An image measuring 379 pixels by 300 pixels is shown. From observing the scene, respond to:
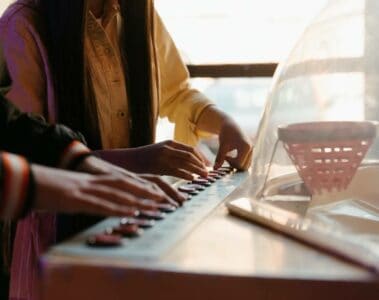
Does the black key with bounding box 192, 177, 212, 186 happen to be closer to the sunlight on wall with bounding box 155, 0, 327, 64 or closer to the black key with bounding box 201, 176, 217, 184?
the black key with bounding box 201, 176, 217, 184

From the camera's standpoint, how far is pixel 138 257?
1.50 ft

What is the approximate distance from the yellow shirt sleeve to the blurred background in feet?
1.06

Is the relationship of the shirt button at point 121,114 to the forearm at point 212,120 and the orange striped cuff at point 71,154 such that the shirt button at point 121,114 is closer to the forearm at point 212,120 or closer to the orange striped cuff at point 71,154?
the forearm at point 212,120

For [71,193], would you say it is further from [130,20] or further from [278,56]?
[278,56]

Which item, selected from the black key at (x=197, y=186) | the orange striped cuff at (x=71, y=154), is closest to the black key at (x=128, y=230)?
the orange striped cuff at (x=71, y=154)

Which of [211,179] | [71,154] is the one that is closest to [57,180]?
[71,154]

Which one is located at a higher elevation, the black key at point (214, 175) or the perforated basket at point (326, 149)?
the perforated basket at point (326, 149)

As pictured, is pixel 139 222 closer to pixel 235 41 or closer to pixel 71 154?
pixel 71 154

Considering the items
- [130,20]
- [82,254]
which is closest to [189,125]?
[130,20]

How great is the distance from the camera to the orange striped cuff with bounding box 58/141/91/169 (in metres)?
0.60

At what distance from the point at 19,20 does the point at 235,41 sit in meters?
0.69

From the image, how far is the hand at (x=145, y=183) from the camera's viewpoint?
0.58 metres

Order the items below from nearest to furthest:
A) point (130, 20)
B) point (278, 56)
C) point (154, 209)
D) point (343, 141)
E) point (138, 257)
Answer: point (138, 257) < point (154, 209) < point (343, 141) < point (130, 20) < point (278, 56)

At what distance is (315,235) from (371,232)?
0.74 feet
